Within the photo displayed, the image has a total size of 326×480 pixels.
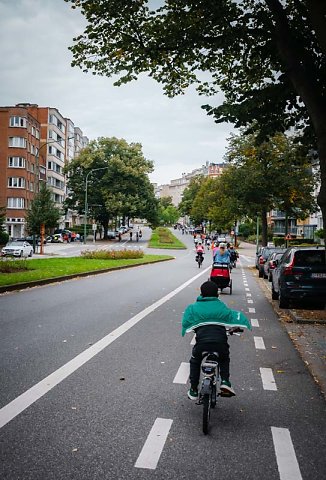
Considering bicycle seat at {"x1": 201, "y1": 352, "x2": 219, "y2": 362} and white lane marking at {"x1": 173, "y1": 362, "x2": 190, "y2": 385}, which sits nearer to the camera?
bicycle seat at {"x1": 201, "y1": 352, "x2": 219, "y2": 362}

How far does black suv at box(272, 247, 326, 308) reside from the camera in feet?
40.7

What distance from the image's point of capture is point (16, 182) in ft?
214

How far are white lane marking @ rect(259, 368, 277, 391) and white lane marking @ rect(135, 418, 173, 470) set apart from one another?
1752 mm

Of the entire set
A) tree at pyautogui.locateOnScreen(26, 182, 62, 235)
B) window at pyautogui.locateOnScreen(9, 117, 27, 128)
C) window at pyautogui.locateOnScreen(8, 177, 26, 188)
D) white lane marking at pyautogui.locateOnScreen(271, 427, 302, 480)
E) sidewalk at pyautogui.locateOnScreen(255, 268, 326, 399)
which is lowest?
sidewalk at pyautogui.locateOnScreen(255, 268, 326, 399)

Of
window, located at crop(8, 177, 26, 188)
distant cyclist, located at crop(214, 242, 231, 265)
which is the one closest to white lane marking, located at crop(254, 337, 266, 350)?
distant cyclist, located at crop(214, 242, 231, 265)

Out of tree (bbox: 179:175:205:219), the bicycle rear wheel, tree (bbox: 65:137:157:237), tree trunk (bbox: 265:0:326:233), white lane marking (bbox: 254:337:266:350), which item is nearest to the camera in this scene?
the bicycle rear wheel

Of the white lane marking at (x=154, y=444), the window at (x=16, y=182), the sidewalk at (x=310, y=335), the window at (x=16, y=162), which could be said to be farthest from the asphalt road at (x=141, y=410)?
the window at (x=16, y=162)

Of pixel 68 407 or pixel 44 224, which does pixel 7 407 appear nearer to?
pixel 68 407

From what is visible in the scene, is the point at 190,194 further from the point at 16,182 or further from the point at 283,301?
the point at 283,301

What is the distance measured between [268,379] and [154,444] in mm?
2593

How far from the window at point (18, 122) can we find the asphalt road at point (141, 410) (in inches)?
2434

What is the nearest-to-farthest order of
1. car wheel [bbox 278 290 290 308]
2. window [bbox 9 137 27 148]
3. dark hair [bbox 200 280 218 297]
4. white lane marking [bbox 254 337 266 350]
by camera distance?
dark hair [bbox 200 280 218 297], white lane marking [bbox 254 337 266 350], car wheel [bbox 278 290 290 308], window [bbox 9 137 27 148]

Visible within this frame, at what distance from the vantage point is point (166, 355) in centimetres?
702

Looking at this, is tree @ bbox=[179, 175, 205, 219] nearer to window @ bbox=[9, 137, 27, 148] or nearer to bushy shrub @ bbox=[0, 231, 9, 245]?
window @ bbox=[9, 137, 27, 148]
